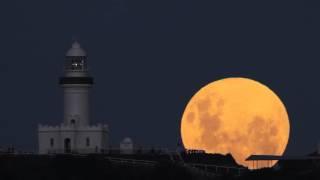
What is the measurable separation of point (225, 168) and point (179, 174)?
7.14 meters

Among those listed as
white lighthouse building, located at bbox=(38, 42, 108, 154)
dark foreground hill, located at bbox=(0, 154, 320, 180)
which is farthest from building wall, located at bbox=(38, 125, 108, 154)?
dark foreground hill, located at bbox=(0, 154, 320, 180)

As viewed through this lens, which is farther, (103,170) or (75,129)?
(75,129)

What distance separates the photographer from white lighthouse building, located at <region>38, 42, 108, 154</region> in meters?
149

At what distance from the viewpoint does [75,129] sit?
149125mm

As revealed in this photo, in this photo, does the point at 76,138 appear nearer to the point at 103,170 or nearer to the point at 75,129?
the point at 75,129

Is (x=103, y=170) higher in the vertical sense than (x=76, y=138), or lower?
lower

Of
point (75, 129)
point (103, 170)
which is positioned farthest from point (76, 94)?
point (103, 170)

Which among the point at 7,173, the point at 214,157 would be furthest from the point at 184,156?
the point at 7,173

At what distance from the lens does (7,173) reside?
5315 inches

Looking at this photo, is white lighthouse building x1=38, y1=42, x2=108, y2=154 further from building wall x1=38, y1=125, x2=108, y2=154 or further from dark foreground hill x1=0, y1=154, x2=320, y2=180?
dark foreground hill x1=0, y1=154, x2=320, y2=180

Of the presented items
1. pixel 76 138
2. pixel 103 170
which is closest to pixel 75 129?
pixel 76 138

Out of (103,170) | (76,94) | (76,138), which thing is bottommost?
→ (103,170)

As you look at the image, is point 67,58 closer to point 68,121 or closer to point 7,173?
point 68,121

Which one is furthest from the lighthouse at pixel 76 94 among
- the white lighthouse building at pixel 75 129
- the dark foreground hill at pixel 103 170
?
the dark foreground hill at pixel 103 170
